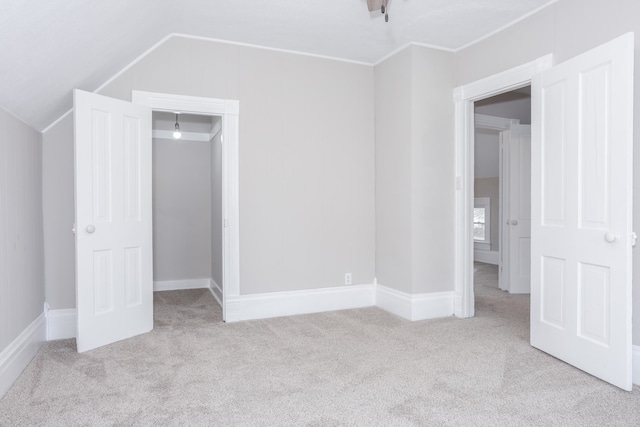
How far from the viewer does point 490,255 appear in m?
7.44

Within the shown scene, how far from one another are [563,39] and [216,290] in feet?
13.6

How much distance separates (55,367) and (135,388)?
0.73 metres

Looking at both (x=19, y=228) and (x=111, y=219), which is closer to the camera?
(x=19, y=228)

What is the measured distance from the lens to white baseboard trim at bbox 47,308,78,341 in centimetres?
337

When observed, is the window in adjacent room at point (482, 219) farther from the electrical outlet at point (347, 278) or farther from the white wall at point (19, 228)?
the white wall at point (19, 228)

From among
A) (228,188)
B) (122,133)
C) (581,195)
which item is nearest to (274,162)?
(228,188)

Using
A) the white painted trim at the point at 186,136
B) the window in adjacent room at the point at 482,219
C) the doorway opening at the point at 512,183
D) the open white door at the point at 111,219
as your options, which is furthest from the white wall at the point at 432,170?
the window in adjacent room at the point at 482,219

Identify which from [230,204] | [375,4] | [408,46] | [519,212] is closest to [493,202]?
[519,212]

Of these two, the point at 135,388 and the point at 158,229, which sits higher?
the point at 158,229

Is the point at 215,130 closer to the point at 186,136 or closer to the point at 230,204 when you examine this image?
the point at 186,136

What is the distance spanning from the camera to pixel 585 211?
2652 mm

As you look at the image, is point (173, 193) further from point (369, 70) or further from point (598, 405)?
point (598, 405)

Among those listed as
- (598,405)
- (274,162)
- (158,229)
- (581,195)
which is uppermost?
(274,162)

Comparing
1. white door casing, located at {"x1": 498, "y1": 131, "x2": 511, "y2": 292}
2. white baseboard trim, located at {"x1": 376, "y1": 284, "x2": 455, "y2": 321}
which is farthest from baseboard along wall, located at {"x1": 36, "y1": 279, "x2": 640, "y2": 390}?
white door casing, located at {"x1": 498, "y1": 131, "x2": 511, "y2": 292}
